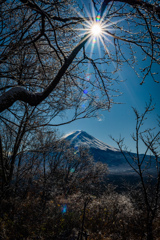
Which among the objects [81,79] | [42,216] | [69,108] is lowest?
[42,216]

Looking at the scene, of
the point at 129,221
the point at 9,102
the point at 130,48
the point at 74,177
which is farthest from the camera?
the point at 74,177

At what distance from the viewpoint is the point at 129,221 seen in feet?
22.6

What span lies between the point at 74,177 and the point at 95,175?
12.5 feet

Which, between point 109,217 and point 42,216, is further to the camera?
point 109,217

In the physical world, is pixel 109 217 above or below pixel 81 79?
below

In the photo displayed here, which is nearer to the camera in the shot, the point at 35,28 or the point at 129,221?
the point at 35,28

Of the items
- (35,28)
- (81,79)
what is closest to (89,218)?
(81,79)

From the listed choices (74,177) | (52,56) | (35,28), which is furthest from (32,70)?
(74,177)

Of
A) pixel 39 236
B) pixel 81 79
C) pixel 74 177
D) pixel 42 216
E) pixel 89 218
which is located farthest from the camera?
pixel 74 177

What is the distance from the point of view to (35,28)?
2855mm

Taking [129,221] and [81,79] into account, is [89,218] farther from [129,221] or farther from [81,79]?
[81,79]

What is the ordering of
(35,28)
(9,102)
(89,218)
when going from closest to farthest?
(9,102) < (35,28) < (89,218)

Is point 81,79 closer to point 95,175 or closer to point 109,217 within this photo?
point 109,217

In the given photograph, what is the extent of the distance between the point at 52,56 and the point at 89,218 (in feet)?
30.2
